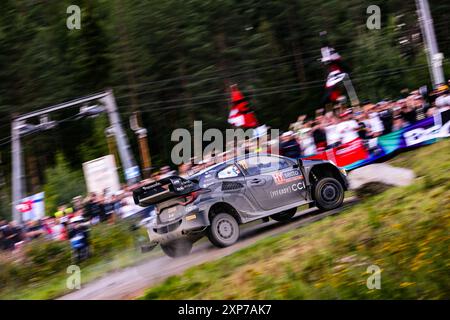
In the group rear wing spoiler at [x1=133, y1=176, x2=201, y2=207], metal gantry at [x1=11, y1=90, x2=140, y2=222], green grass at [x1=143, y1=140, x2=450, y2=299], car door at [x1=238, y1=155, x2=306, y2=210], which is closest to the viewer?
green grass at [x1=143, y1=140, x2=450, y2=299]

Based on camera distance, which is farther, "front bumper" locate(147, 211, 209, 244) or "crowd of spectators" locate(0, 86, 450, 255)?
"crowd of spectators" locate(0, 86, 450, 255)

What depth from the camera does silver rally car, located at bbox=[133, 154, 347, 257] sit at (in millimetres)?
12312

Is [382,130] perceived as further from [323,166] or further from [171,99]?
[171,99]

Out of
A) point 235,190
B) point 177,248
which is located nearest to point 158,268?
point 177,248

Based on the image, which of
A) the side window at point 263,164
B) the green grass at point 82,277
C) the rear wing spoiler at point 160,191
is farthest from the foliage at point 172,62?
the rear wing spoiler at point 160,191

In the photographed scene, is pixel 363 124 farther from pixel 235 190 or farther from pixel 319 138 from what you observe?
pixel 235 190

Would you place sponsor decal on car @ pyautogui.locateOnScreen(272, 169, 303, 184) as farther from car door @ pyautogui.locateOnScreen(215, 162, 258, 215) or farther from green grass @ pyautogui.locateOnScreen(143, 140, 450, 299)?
green grass @ pyautogui.locateOnScreen(143, 140, 450, 299)

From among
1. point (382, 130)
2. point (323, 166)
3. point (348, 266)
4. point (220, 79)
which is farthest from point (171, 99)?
point (348, 266)

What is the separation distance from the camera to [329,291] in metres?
8.23

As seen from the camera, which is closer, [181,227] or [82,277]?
[181,227]

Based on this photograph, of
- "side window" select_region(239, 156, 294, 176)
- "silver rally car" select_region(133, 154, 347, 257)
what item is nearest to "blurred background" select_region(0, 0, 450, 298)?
"side window" select_region(239, 156, 294, 176)

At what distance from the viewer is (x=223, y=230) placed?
41.4 feet

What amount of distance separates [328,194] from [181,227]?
315 centimetres
